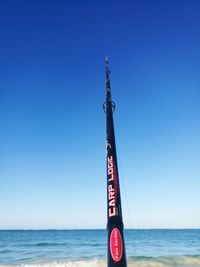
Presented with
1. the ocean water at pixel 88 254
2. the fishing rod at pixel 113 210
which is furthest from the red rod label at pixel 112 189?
the ocean water at pixel 88 254

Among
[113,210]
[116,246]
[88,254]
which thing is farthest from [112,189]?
[88,254]

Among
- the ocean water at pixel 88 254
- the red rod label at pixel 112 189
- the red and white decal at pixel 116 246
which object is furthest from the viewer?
the ocean water at pixel 88 254

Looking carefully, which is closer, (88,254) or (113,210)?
(113,210)

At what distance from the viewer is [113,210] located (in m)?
3.58

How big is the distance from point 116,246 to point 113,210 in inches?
16.2

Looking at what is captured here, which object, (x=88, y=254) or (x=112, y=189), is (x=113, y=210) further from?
(x=88, y=254)

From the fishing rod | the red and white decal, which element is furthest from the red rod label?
the red and white decal

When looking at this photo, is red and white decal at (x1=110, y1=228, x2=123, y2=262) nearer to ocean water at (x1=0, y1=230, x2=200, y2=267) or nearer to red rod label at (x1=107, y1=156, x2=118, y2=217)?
red rod label at (x1=107, y1=156, x2=118, y2=217)

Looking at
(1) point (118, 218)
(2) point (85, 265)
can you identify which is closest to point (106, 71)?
(1) point (118, 218)

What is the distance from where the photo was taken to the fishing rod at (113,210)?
3.31 meters

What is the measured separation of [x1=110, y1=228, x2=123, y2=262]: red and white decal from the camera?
330cm

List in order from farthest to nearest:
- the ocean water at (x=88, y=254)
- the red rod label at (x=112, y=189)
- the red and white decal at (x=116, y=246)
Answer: the ocean water at (x=88, y=254) < the red rod label at (x=112, y=189) < the red and white decal at (x=116, y=246)

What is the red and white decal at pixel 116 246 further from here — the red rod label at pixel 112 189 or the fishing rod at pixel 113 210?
the red rod label at pixel 112 189

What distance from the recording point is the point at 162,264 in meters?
17.5
